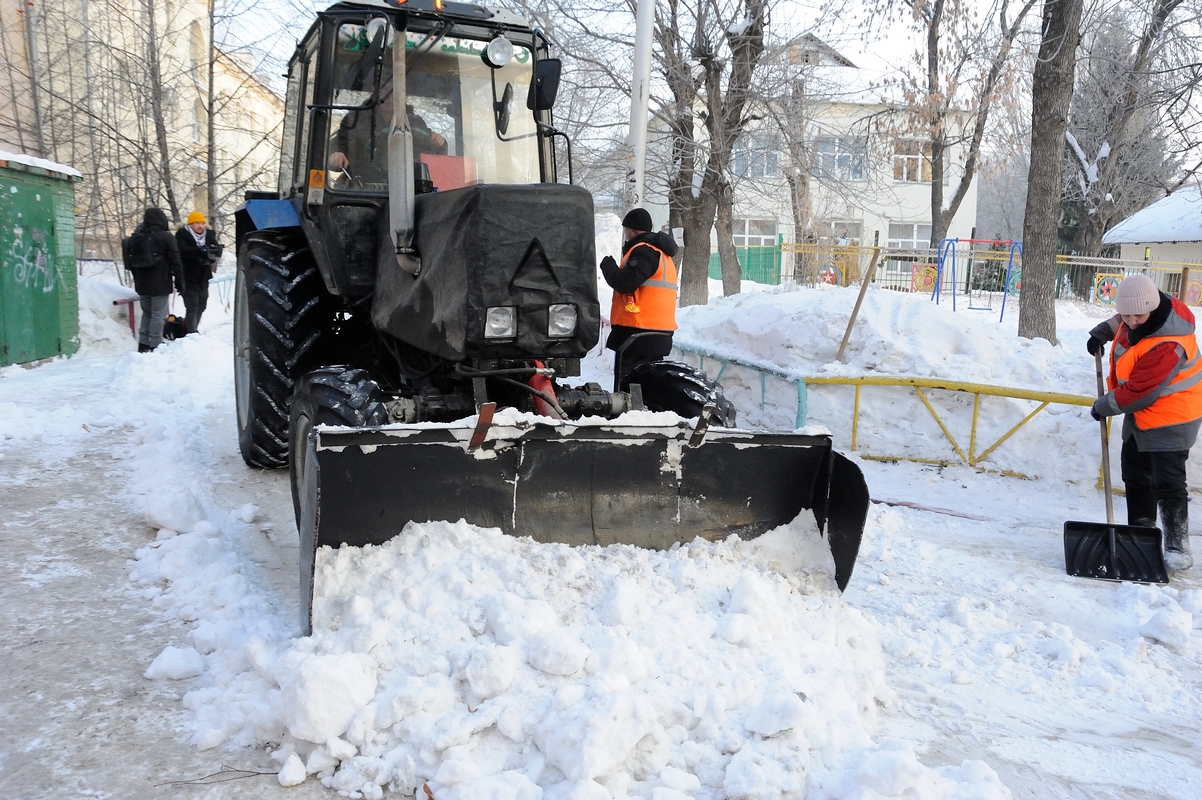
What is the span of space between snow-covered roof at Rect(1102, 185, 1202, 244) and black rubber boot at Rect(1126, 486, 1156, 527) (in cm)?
2856

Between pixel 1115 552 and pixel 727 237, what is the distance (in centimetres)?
1047

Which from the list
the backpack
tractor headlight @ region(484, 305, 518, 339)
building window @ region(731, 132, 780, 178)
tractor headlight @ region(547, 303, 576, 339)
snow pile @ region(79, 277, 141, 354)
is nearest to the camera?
tractor headlight @ region(484, 305, 518, 339)

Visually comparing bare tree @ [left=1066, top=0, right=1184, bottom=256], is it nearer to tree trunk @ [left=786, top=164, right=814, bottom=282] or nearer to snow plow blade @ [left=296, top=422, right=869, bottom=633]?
tree trunk @ [left=786, top=164, right=814, bottom=282]

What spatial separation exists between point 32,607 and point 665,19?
37.7 feet

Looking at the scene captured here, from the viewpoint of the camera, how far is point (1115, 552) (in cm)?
529

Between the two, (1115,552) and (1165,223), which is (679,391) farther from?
(1165,223)

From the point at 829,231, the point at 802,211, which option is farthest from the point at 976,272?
the point at 802,211

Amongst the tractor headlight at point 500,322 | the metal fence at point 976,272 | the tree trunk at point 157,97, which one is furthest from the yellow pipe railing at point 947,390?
the metal fence at point 976,272

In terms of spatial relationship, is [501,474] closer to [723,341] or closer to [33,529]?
[33,529]

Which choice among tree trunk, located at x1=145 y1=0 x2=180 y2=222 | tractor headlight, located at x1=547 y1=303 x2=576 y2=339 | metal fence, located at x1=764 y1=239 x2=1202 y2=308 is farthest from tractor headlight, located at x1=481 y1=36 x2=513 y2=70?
metal fence, located at x1=764 y1=239 x2=1202 y2=308

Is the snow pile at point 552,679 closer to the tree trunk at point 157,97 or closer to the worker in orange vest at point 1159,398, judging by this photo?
the worker in orange vest at point 1159,398

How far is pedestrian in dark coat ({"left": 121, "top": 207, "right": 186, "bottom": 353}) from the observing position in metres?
11.5

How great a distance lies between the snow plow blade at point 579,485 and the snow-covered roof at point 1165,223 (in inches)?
1220

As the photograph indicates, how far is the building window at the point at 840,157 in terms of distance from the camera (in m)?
14.6
